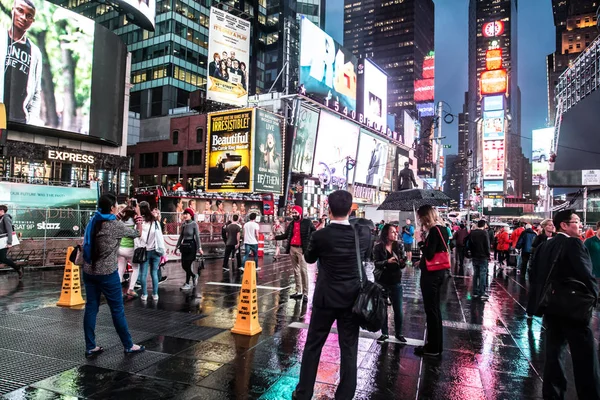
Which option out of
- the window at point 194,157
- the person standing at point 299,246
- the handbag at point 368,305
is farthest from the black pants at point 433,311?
the window at point 194,157

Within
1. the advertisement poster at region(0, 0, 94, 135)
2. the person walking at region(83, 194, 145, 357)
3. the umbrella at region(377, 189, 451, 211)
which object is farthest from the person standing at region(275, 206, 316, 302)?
the advertisement poster at region(0, 0, 94, 135)

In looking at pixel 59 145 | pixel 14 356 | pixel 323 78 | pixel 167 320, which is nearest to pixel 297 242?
pixel 167 320

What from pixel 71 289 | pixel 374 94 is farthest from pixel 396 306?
pixel 374 94

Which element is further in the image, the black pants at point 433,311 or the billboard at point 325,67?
the billboard at point 325,67

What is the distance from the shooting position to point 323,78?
152ft

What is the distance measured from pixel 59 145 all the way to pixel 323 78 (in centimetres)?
2753

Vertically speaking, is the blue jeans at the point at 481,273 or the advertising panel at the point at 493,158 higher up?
the advertising panel at the point at 493,158

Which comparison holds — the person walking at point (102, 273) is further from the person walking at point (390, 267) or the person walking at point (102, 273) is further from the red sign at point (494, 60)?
the red sign at point (494, 60)

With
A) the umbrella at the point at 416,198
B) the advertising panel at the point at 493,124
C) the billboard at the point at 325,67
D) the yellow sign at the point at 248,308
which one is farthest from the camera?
the advertising panel at the point at 493,124

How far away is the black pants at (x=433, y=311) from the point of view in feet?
17.6

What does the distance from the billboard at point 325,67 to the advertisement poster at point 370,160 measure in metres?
5.88

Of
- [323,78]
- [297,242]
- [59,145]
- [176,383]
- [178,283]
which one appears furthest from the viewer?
[323,78]

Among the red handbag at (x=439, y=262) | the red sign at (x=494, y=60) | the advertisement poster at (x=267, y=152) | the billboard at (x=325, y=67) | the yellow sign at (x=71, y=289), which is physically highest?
the red sign at (x=494, y=60)

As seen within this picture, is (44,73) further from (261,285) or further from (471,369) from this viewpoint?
(471,369)
